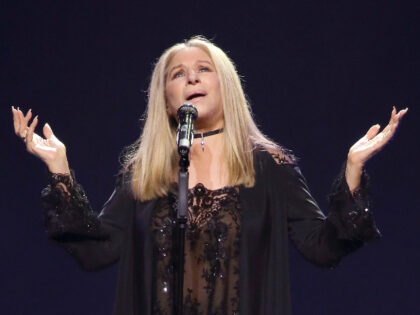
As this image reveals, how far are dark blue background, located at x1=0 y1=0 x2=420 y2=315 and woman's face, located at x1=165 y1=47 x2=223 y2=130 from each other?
113 cm

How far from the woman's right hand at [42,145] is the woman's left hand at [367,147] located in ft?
3.30

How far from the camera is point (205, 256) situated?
2.80m

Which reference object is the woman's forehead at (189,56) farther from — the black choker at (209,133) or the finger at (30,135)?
the finger at (30,135)

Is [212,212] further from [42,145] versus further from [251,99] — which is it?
[251,99]

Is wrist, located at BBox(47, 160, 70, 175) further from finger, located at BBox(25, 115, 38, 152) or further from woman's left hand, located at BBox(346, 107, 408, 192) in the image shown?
woman's left hand, located at BBox(346, 107, 408, 192)

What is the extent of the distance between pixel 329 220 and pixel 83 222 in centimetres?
87

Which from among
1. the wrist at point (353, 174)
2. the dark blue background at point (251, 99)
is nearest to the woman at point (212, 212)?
the wrist at point (353, 174)

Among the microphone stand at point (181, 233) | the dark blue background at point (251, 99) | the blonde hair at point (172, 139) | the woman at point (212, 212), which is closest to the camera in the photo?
the microphone stand at point (181, 233)

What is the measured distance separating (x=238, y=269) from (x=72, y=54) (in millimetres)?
2125

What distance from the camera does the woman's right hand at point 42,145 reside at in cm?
281

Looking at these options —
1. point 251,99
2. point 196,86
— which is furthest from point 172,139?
point 251,99

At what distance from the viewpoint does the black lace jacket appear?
9.09 ft

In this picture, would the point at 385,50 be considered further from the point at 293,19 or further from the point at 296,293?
the point at 296,293

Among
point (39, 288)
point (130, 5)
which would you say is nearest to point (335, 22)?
point (130, 5)
